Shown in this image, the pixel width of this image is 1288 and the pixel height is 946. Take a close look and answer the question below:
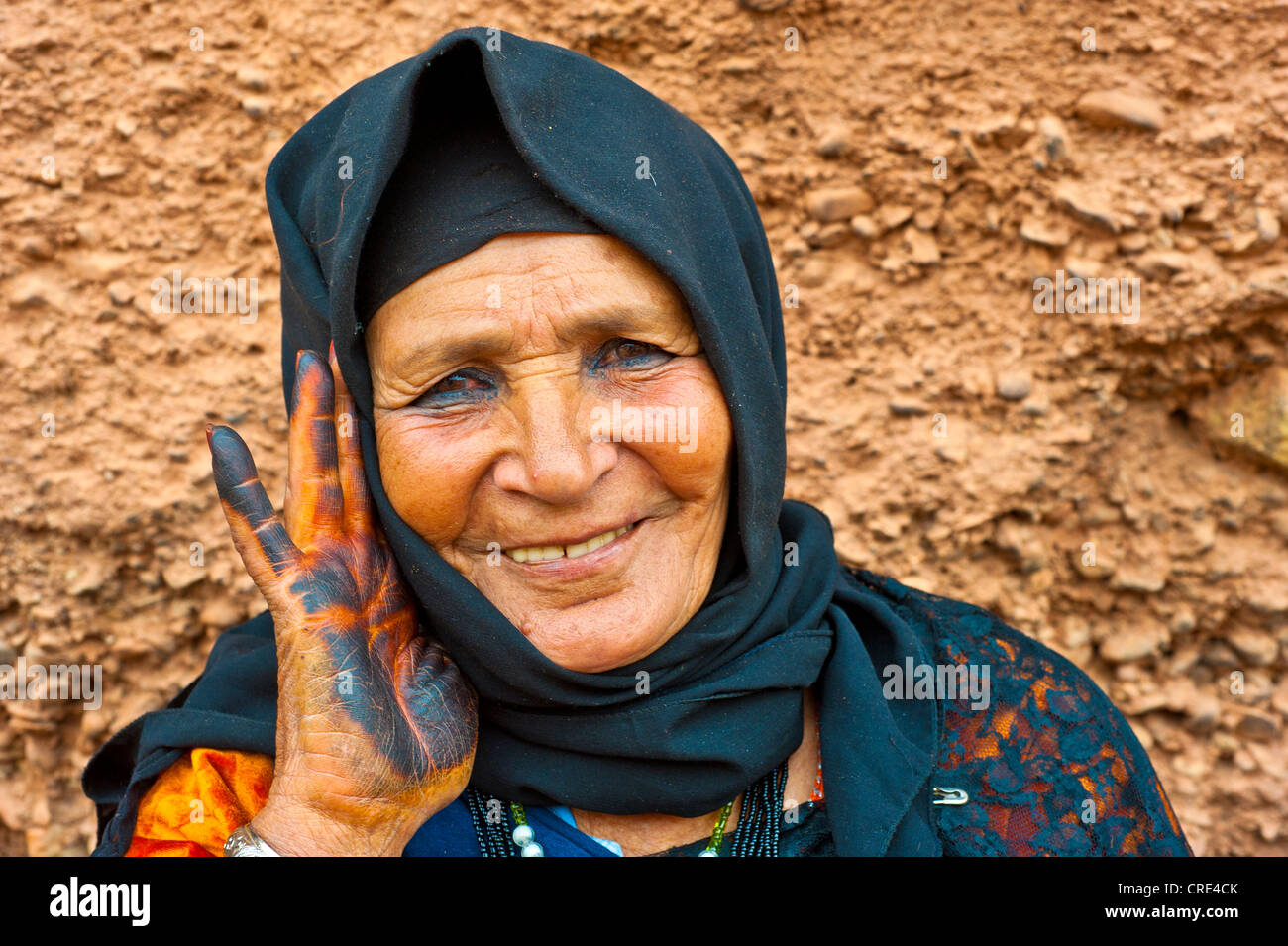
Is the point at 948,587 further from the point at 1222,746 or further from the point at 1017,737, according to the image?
the point at 1017,737

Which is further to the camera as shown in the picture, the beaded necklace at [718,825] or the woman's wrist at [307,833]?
the beaded necklace at [718,825]

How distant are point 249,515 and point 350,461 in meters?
0.22

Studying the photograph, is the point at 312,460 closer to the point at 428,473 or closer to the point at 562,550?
the point at 428,473

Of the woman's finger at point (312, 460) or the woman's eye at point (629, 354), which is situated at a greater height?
the woman's eye at point (629, 354)

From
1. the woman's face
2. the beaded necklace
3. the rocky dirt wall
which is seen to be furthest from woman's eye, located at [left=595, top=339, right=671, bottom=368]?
the rocky dirt wall

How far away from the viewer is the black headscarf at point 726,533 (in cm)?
177

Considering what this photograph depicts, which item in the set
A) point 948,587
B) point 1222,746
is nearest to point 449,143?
point 948,587

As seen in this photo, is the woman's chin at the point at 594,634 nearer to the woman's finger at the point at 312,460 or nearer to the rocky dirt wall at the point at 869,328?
the woman's finger at the point at 312,460

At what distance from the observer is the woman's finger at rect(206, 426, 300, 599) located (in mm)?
1761

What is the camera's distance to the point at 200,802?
1849mm

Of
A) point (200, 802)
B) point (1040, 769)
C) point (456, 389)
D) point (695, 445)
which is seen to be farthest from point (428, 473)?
point (1040, 769)

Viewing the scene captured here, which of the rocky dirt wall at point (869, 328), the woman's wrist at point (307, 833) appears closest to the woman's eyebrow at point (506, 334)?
the woman's wrist at point (307, 833)

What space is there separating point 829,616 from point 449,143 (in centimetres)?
121

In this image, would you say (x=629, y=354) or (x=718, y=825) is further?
(x=718, y=825)
